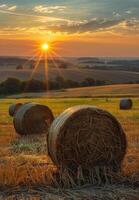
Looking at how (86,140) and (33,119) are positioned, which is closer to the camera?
(86,140)

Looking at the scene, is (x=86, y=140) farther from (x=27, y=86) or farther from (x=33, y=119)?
(x=27, y=86)

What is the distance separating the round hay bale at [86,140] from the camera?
976 centimetres

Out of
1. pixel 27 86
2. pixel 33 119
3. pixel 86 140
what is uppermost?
pixel 27 86

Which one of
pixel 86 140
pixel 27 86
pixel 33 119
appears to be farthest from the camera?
pixel 27 86

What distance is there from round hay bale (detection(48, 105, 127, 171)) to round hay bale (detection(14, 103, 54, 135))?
9696 millimetres

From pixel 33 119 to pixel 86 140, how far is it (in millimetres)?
10517

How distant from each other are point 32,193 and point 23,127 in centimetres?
1160

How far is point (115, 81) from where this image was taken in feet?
299

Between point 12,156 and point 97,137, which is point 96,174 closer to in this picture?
point 97,137

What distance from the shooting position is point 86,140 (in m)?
9.91

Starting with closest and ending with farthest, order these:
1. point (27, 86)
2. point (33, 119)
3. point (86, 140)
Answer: point (86, 140) < point (33, 119) < point (27, 86)

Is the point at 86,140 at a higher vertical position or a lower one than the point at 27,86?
lower

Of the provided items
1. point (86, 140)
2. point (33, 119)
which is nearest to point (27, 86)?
point (33, 119)

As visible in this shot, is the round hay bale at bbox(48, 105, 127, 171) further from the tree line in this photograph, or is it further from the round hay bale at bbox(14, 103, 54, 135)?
the tree line
